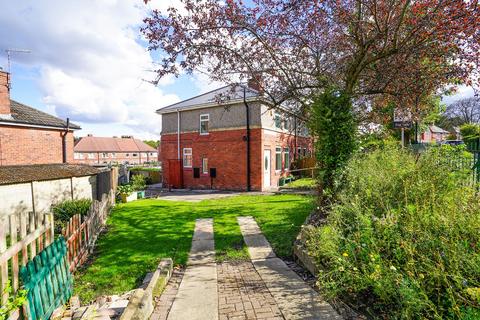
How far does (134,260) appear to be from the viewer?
227 inches

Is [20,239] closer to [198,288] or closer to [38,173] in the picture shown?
[198,288]

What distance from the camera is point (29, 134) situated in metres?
15.8

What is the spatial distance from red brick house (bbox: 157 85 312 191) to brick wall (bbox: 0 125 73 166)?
7.55m

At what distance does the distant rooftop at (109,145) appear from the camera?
61.0m

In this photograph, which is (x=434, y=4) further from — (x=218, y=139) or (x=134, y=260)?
(x=218, y=139)

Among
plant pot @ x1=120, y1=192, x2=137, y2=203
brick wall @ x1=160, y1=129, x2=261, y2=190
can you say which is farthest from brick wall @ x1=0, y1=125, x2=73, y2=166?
brick wall @ x1=160, y1=129, x2=261, y2=190

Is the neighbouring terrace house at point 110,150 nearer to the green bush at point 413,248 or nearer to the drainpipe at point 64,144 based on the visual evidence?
the drainpipe at point 64,144

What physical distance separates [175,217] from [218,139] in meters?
10.2

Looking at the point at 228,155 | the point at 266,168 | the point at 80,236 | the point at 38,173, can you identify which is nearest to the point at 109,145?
the point at 228,155

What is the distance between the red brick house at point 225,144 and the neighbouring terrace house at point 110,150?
1612 inches

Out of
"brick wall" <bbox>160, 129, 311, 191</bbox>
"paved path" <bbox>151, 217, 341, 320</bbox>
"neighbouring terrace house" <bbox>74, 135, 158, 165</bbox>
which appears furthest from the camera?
"neighbouring terrace house" <bbox>74, 135, 158, 165</bbox>

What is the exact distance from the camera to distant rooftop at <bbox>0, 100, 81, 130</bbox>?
15.1 metres

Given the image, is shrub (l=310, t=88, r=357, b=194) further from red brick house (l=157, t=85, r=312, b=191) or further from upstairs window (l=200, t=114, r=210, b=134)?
upstairs window (l=200, t=114, r=210, b=134)

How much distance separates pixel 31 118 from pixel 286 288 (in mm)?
18381
